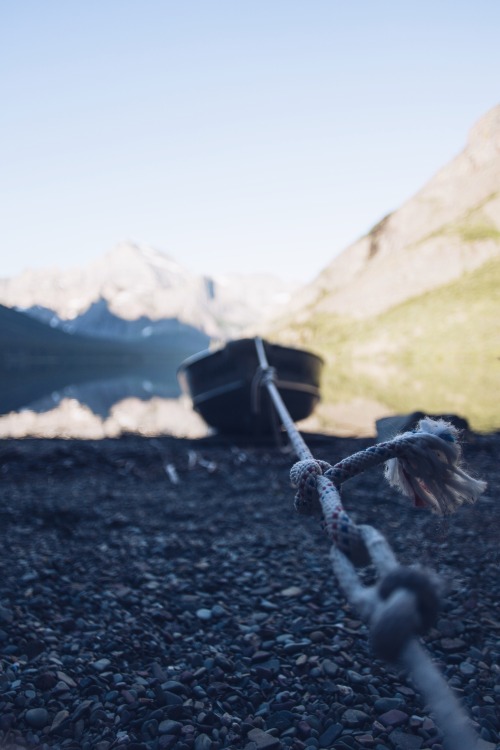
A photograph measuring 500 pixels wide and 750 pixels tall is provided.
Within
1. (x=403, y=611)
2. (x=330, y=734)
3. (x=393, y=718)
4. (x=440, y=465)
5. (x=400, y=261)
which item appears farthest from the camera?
(x=400, y=261)

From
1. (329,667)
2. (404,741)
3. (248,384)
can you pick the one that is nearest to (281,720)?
(329,667)

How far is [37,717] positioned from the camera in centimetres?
373

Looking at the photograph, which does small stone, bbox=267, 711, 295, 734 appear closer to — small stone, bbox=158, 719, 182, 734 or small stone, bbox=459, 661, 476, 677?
small stone, bbox=158, 719, 182, 734

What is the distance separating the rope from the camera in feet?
4.53

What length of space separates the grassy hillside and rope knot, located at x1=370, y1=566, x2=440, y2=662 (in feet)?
67.0

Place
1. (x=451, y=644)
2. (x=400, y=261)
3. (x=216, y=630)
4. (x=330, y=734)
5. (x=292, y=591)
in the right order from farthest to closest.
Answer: (x=400, y=261)
(x=292, y=591)
(x=216, y=630)
(x=451, y=644)
(x=330, y=734)

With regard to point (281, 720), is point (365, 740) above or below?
below

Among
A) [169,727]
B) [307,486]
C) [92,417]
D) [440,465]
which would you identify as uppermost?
[92,417]

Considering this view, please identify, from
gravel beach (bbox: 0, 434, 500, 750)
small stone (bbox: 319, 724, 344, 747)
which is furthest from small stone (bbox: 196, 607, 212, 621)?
small stone (bbox: 319, 724, 344, 747)

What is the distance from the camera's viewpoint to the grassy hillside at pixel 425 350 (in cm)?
3206

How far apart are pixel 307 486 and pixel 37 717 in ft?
9.48

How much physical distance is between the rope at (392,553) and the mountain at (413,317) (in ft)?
28.4

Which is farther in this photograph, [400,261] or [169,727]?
[400,261]

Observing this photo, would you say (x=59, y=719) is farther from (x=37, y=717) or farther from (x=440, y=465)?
(x=440, y=465)
